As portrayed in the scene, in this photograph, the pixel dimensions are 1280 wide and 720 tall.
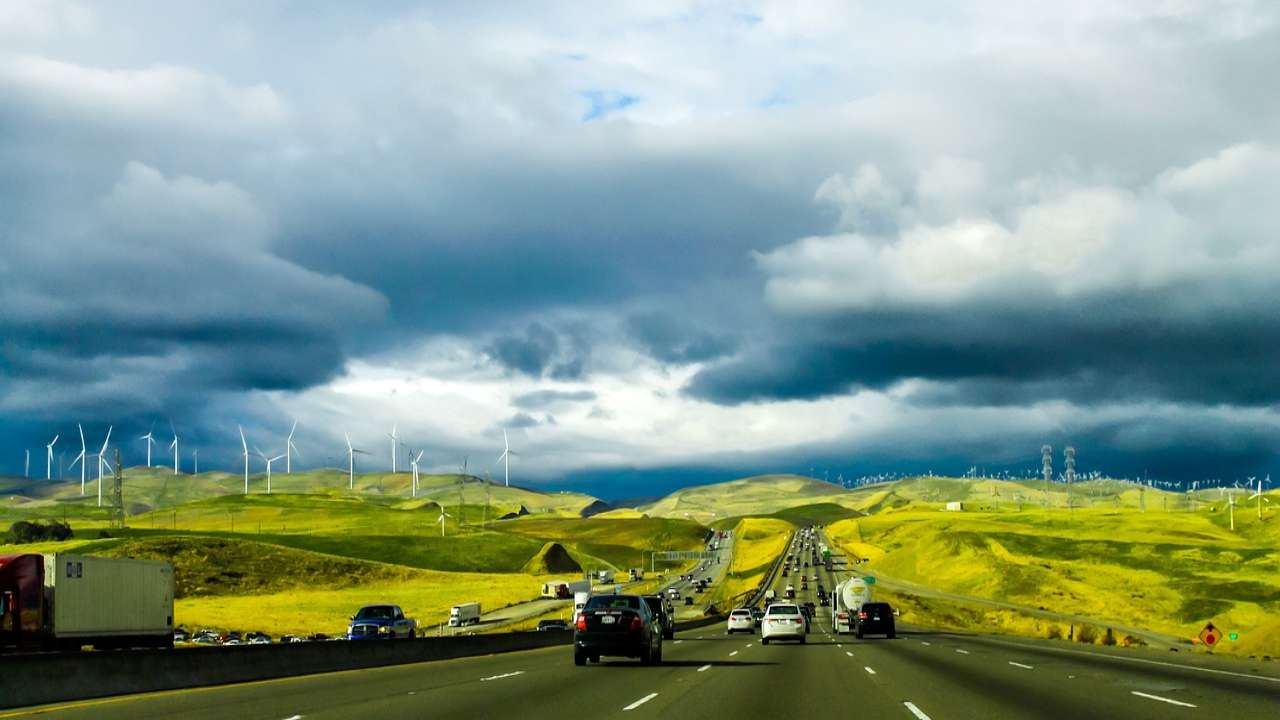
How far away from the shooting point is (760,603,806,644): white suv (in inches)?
2050

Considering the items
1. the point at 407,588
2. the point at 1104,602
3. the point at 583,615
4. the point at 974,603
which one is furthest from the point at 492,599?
the point at 583,615

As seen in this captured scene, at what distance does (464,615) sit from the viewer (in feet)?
344

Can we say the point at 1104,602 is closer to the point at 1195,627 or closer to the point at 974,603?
the point at 974,603

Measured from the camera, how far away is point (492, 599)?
461 feet

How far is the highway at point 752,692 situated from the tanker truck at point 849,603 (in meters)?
31.9

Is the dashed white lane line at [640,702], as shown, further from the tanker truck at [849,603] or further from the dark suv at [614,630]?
the tanker truck at [849,603]

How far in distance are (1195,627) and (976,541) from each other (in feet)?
262

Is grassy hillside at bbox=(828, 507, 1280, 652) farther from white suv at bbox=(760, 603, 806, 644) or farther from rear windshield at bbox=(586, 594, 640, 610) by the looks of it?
rear windshield at bbox=(586, 594, 640, 610)

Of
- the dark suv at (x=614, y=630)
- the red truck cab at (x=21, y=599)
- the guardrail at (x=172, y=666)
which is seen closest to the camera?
the guardrail at (x=172, y=666)

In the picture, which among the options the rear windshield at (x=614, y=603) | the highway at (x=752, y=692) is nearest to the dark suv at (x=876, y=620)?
the highway at (x=752, y=692)

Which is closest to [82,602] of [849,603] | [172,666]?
[172,666]

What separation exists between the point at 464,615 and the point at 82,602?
216ft

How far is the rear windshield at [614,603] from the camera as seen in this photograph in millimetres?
32875

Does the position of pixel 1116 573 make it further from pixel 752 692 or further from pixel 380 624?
pixel 752 692
